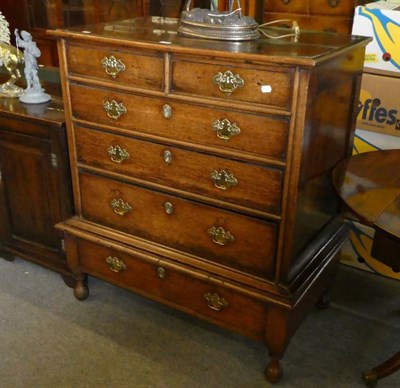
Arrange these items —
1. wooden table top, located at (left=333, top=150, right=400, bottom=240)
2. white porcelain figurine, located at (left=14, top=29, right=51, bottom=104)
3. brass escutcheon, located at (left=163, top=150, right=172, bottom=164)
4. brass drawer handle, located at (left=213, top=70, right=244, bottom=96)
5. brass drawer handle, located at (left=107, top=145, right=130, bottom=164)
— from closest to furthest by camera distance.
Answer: wooden table top, located at (left=333, top=150, right=400, bottom=240), brass drawer handle, located at (left=213, top=70, right=244, bottom=96), brass escutcheon, located at (left=163, top=150, right=172, bottom=164), brass drawer handle, located at (left=107, top=145, right=130, bottom=164), white porcelain figurine, located at (left=14, top=29, right=51, bottom=104)

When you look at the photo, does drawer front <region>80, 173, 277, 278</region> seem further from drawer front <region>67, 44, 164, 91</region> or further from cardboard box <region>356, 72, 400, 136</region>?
cardboard box <region>356, 72, 400, 136</region>

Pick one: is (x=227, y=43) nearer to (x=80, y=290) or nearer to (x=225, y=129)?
(x=225, y=129)

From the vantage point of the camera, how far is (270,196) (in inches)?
60.7

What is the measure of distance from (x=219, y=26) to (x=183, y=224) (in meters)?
0.63

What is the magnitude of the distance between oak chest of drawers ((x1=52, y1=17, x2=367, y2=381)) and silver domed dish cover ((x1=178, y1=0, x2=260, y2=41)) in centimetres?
4

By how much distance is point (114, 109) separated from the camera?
1716 millimetres

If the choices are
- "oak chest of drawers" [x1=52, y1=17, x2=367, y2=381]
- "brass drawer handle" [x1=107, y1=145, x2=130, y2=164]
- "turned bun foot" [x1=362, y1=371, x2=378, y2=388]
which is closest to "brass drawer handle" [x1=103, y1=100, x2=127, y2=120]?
"oak chest of drawers" [x1=52, y1=17, x2=367, y2=381]

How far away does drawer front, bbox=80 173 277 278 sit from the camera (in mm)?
1633

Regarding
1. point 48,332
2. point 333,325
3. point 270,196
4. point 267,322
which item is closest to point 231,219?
point 270,196

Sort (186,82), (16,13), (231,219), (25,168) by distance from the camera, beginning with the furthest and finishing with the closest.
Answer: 1. (16,13)
2. (25,168)
3. (231,219)
4. (186,82)

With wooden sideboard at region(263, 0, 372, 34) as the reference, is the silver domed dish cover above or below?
above

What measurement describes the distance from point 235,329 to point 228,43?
0.92 m

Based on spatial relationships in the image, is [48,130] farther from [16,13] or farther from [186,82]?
[16,13]

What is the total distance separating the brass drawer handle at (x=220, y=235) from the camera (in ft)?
5.48
